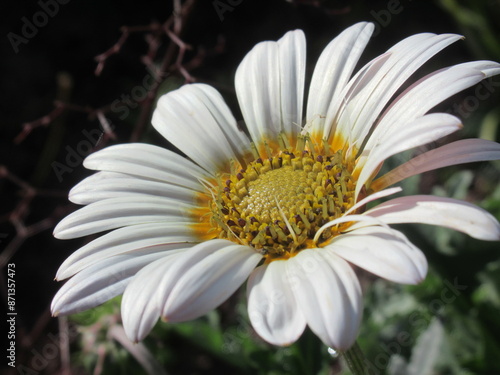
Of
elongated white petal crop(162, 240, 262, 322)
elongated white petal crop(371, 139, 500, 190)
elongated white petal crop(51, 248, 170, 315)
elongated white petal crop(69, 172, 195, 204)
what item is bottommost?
elongated white petal crop(371, 139, 500, 190)

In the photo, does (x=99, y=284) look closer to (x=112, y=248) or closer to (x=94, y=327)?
(x=112, y=248)

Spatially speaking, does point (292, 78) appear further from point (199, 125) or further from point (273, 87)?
point (199, 125)

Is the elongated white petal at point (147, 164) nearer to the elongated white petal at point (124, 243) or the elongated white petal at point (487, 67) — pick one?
the elongated white petal at point (124, 243)

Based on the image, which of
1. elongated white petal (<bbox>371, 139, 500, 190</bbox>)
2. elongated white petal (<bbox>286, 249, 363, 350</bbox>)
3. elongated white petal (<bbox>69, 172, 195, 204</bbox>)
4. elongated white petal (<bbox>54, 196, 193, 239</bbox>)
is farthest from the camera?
elongated white petal (<bbox>69, 172, 195, 204</bbox>)

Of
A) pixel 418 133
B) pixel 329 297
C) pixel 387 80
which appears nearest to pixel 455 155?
pixel 418 133

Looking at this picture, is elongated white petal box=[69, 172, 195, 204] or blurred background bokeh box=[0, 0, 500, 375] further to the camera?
blurred background bokeh box=[0, 0, 500, 375]

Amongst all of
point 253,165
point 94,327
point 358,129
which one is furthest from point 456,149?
point 94,327

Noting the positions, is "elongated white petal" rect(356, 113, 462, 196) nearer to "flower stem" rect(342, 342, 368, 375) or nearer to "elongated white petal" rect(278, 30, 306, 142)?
"flower stem" rect(342, 342, 368, 375)

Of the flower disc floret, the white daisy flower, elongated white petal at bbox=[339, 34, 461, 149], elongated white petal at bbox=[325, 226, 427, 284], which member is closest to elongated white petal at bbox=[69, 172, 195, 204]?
the white daisy flower
